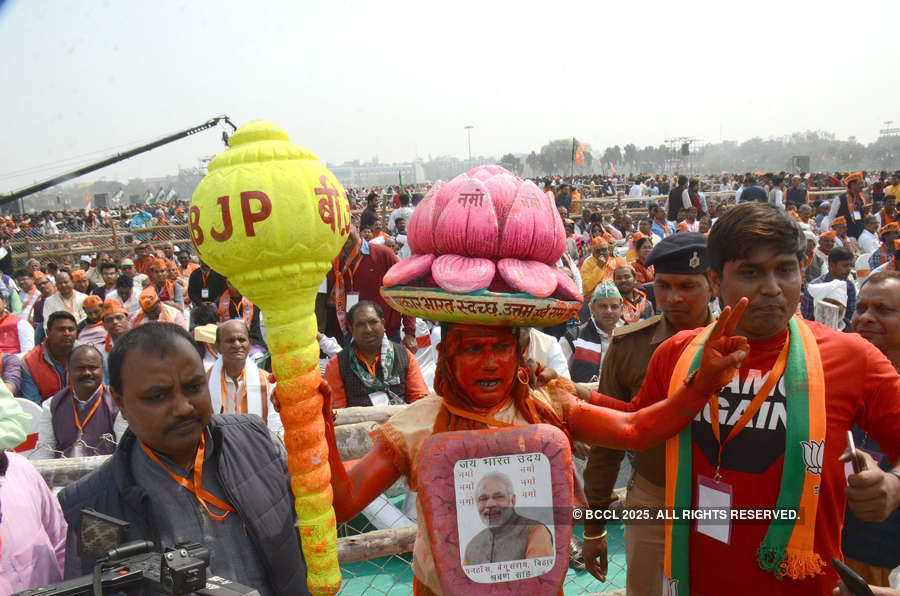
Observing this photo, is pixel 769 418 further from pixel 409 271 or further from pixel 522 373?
pixel 409 271

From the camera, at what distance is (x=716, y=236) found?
6.97 ft

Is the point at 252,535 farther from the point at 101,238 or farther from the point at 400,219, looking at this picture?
the point at 101,238

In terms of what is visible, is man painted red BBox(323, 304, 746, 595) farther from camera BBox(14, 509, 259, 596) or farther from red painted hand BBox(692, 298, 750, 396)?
camera BBox(14, 509, 259, 596)

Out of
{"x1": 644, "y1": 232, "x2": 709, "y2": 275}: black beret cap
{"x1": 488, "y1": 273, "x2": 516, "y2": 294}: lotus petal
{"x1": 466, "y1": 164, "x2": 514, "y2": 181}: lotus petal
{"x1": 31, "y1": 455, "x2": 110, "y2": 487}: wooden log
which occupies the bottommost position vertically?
{"x1": 31, "y1": 455, "x2": 110, "y2": 487}: wooden log

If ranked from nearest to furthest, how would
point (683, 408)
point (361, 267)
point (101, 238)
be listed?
1. point (683, 408)
2. point (361, 267)
3. point (101, 238)

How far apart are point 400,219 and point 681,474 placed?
1025cm

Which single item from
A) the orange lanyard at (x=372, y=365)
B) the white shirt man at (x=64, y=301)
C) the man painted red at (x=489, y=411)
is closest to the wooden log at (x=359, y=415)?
the orange lanyard at (x=372, y=365)

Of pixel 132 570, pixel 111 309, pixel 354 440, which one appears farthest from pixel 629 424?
pixel 111 309

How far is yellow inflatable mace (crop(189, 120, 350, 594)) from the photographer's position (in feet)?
4.94

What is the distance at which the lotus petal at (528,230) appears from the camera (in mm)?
1821

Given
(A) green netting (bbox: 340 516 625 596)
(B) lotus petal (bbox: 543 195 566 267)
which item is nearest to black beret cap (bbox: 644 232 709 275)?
(B) lotus petal (bbox: 543 195 566 267)

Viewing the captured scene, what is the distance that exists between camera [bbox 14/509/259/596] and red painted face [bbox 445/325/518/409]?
2.85 feet

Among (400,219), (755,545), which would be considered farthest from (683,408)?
(400,219)

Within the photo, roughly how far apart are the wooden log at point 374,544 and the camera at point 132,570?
5.52 ft
